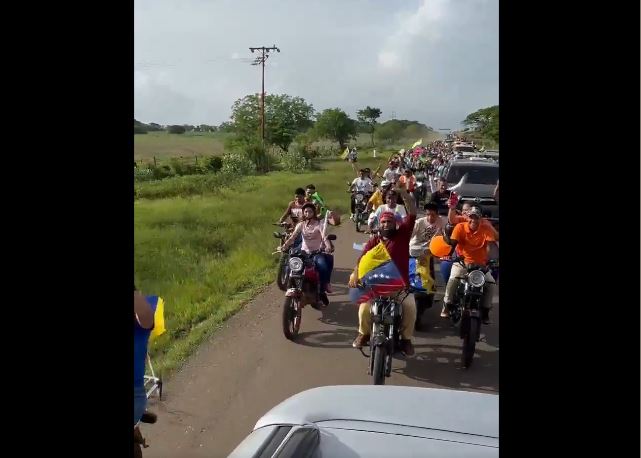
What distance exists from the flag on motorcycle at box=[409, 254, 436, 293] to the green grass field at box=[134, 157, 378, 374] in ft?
7.96

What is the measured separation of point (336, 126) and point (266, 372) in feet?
197

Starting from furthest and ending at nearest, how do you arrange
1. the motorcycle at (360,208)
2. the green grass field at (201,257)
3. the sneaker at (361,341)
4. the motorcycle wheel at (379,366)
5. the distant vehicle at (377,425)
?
1. the motorcycle at (360,208)
2. the green grass field at (201,257)
3. the sneaker at (361,341)
4. the motorcycle wheel at (379,366)
5. the distant vehicle at (377,425)

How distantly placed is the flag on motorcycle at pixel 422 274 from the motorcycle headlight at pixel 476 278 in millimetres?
804

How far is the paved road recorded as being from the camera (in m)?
4.86

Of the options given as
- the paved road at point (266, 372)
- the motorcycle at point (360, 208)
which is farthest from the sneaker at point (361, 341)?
the motorcycle at point (360, 208)

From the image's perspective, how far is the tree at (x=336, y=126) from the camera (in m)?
63.4

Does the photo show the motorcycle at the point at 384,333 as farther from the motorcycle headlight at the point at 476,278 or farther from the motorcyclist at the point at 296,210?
the motorcyclist at the point at 296,210

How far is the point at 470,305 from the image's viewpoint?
6074 millimetres
